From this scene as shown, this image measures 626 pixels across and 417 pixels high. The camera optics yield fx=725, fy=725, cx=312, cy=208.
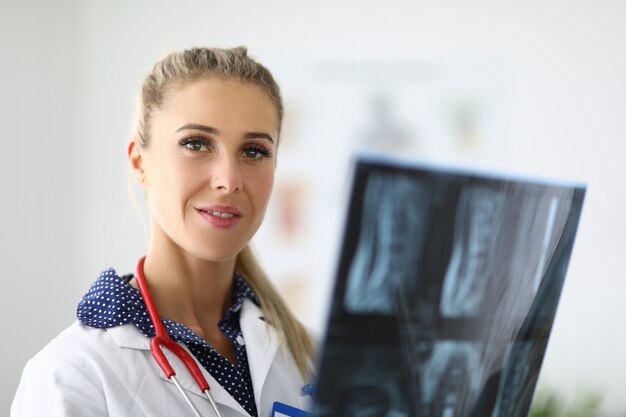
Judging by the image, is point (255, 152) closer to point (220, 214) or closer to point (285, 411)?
point (220, 214)

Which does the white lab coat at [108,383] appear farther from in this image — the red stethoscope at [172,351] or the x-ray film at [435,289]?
the x-ray film at [435,289]

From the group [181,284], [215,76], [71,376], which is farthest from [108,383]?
[215,76]

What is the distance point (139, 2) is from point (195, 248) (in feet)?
6.36

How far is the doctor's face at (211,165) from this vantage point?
1.03 meters

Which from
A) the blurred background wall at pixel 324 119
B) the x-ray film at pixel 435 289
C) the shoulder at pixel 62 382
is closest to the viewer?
the x-ray film at pixel 435 289

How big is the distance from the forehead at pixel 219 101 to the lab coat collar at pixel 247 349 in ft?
1.07

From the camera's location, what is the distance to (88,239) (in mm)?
A: 2725

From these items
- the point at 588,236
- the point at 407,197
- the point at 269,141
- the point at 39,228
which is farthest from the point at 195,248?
the point at 588,236

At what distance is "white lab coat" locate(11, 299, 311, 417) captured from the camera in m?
0.96

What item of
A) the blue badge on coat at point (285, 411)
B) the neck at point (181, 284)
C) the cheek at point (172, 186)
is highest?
the cheek at point (172, 186)

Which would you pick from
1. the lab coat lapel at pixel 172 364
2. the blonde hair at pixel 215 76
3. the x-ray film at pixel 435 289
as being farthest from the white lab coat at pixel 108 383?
the x-ray film at pixel 435 289

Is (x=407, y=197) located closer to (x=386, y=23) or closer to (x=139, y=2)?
(x=386, y=23)

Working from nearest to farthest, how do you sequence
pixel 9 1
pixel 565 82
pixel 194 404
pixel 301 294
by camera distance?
pixel 194 404, pixel 9 1, pixel 565 82, pixel 301 294

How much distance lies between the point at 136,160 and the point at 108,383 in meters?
0.36
